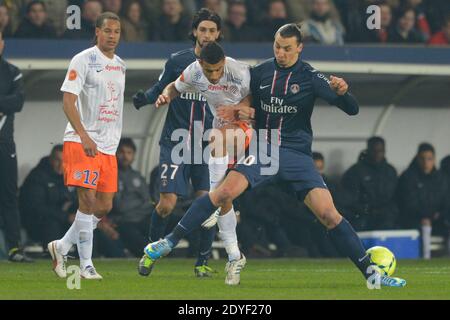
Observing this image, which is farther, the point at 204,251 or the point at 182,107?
the point at 182,107

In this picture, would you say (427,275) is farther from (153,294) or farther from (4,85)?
(4,85)

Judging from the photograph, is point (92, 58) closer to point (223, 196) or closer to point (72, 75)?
point (72, 75)

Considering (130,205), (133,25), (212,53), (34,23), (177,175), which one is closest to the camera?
(212,53)

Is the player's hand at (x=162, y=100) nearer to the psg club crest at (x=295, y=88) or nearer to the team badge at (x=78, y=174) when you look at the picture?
the team badge at (x=78, y=174)

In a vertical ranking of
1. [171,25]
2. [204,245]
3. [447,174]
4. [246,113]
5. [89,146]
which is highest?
[171,25]

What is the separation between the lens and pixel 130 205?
16.4 m

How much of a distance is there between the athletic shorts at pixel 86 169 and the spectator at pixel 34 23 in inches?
193

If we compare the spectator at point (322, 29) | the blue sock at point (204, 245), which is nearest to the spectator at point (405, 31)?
the spectator at point (322, 29)

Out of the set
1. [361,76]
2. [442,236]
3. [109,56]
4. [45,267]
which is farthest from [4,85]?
[442,236]

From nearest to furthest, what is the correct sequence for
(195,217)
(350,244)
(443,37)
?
(350,244) < (195,217) < (443,37)

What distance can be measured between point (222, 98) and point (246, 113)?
823 mm

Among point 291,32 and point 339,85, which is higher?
point 291,32

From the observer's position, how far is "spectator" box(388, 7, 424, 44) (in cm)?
1784

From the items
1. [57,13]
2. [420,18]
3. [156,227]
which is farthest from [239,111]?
[420,18]
